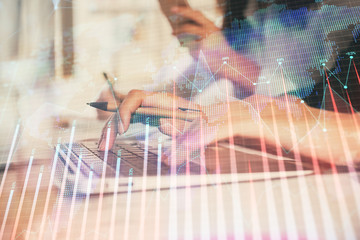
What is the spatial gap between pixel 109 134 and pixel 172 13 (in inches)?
157

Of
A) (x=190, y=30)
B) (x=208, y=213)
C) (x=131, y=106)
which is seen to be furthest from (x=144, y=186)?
Result: (x=190, y=30)

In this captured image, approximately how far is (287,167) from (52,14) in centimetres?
865

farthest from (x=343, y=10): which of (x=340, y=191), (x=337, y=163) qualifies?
(x=340, y=191)

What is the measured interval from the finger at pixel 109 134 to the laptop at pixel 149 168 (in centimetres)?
14

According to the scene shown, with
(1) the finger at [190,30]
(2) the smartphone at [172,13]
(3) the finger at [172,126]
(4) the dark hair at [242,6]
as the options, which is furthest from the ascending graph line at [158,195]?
(4) the dark hair at [242,6]

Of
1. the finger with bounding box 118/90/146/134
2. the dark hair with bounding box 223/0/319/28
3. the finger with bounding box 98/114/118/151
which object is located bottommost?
the finger with bounding box 98/114/118/151

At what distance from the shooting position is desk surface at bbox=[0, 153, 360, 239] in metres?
5.48

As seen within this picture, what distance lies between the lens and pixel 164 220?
239 inches

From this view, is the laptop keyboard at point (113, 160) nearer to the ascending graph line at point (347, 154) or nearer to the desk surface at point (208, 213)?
the desk surface at point (208, 213)

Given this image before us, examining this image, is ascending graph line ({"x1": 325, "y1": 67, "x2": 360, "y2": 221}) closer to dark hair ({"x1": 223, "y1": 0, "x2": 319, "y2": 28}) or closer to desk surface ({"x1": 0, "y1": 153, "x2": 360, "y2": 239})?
desk surface ({"x1": 0, "y1": 153, "x2": 360, "y2": 239})

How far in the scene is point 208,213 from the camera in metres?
5.93

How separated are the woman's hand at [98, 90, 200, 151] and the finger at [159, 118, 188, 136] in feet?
1.21

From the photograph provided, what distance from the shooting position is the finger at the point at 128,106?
7.23 m

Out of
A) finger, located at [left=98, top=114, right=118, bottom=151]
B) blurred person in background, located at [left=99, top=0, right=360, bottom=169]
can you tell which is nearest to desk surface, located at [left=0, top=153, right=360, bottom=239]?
blurred person in background, located at [left=99, top=0, right=360, bottom=169]
